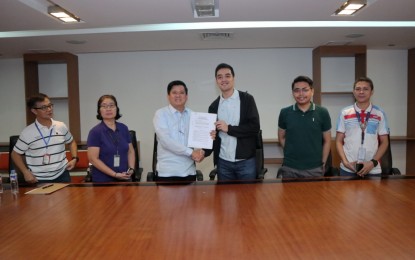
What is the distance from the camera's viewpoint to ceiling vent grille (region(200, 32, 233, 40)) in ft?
13.2

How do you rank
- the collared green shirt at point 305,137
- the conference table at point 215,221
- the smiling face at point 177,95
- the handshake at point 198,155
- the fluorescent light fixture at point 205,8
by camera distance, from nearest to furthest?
the conference table at point 215,221, the handshake at point 198,155, the smiling face at point 177,95, the collared green shirt at point 305,137, the fluorescent light fixture at point 205,8

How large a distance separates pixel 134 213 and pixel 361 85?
225cm

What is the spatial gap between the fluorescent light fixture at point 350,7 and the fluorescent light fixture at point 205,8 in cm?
122

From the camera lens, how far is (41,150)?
107 inches

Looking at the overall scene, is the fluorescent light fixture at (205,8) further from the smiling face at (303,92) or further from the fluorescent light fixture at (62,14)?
the fluorescent light fixture at (62,14)

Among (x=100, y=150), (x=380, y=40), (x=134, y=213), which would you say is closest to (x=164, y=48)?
(x=100, y=150)

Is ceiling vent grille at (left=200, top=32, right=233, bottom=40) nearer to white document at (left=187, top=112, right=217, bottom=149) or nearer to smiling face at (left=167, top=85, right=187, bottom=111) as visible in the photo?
smiling face at (left=167, top=85, right=187, bottom=111)

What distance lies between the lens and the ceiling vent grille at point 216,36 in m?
4.01

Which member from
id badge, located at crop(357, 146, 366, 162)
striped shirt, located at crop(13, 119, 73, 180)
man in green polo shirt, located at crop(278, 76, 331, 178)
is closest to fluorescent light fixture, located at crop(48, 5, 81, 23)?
striped shirt, located at crop(13, 119, 73, 180)

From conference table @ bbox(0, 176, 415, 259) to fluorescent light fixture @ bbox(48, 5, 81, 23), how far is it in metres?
1.91

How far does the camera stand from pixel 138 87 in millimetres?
5188

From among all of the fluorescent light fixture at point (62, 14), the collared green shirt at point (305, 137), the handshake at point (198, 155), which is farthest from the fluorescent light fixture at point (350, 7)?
the fluorescent light fixture at point (62, 14)

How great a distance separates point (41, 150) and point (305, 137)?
88.6 inches

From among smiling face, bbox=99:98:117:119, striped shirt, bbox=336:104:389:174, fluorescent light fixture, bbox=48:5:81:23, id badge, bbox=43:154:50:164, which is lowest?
id badge, bbox=43:154:50:164
